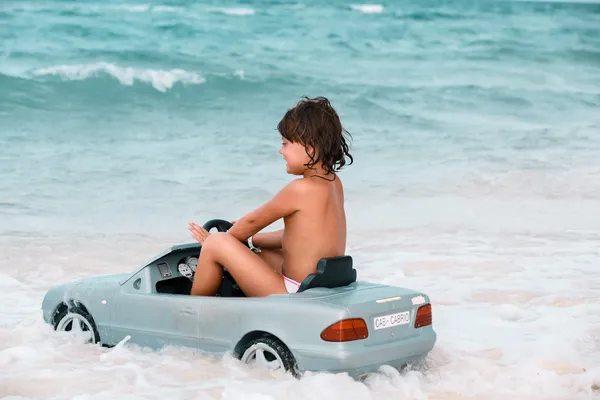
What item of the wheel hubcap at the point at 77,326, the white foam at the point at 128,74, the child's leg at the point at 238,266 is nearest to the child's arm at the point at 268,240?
the child's leg at the point at 238,266

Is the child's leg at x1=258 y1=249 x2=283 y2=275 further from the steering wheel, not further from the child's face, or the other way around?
the child's face

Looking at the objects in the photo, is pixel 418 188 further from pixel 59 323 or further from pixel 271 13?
pixel 271 13

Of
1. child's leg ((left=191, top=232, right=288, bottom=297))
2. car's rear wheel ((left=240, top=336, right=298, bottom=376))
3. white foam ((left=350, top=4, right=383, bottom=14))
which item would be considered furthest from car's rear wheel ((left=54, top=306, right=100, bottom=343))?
white foam ((left=350, top=4, right=383, bottom=14))

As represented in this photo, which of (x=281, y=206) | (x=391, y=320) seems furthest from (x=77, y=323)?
(x=391, y=320)

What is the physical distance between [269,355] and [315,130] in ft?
4.24

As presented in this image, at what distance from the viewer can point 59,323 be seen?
6.43 m

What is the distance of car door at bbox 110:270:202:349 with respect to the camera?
5730 millimetres

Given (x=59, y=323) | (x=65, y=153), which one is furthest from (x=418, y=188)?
(x=59, y=323)

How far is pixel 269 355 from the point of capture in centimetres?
543

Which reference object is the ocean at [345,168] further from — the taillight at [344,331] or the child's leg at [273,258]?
the child's leg at [273,258]

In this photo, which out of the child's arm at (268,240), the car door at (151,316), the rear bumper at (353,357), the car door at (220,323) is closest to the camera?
the rear bumper at (353,357)

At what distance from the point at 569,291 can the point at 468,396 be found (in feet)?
11.1

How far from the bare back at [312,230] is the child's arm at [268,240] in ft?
1.42

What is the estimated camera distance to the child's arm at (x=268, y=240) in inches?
243
